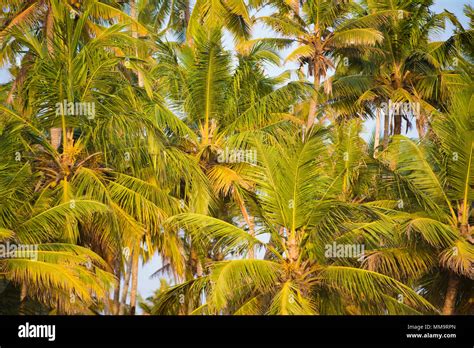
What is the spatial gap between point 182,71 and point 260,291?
8.33m

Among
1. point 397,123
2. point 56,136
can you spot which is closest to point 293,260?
point 56,136

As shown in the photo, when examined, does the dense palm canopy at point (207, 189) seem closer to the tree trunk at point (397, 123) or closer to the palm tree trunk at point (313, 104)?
the palm tree trunk at point (313, 104)

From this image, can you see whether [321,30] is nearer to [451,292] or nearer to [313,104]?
[313,104]

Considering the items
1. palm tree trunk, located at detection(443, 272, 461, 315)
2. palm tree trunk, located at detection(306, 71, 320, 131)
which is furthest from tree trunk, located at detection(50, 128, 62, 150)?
palm tree trunk, located at detection(443, 272, 461, 315)

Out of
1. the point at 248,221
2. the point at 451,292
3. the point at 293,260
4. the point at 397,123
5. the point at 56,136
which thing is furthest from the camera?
the point at 397,123

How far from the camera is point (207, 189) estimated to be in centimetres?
2109

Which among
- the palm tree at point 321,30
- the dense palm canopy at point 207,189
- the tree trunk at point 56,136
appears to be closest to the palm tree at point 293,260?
the dense palm canopy at point 207,189

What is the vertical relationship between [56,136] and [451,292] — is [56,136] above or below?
above

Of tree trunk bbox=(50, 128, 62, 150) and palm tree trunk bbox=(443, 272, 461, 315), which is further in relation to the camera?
tree trunk bbox=(50, 128, 62, 150)

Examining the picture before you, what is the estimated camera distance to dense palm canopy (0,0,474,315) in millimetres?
17234

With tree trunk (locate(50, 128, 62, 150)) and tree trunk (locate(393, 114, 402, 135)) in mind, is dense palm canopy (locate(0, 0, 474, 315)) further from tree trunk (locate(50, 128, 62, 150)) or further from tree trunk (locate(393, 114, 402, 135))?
tree trunk (locate(393, 114, 402, 135))

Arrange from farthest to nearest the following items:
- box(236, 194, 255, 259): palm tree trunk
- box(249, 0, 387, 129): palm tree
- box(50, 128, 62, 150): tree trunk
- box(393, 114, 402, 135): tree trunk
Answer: box(393, 114, 402, 135): tree trunk, box(249, 0, 387, 129): palm tree, box(50, 128, 62, 150): tree trunk, box(236, 194, 255, 259): palm tree trunk

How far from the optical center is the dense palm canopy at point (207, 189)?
17.2 meters
